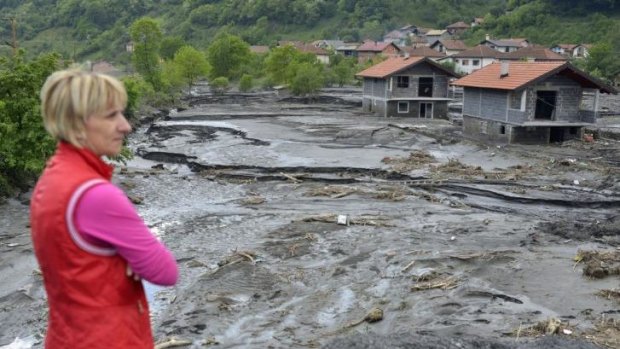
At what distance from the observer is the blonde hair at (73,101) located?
6.78 ft

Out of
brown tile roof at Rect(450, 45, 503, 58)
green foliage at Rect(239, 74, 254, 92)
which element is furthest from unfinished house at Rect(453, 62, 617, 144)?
brown tile roof at Rect(450, 45, 503, 58)

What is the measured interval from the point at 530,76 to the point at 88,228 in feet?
94.5

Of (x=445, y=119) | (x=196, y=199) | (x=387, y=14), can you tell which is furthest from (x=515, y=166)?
(x=387, y=14)

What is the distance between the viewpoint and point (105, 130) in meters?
2.17

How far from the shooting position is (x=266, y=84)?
2800 inches

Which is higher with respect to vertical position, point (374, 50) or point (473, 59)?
point (374, 50)

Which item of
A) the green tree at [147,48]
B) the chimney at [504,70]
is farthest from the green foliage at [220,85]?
the chimney at [504,70]

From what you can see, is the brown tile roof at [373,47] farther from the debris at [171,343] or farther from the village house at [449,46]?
the debris at [171,343]

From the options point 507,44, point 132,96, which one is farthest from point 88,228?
point 507,44

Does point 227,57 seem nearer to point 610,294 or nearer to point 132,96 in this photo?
point 132,96

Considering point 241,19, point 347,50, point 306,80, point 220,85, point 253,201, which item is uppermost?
point 241,19

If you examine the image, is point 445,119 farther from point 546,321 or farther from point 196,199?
point 546,321

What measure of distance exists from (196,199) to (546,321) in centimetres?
1285

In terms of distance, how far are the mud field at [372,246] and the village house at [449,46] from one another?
70.3 meters
